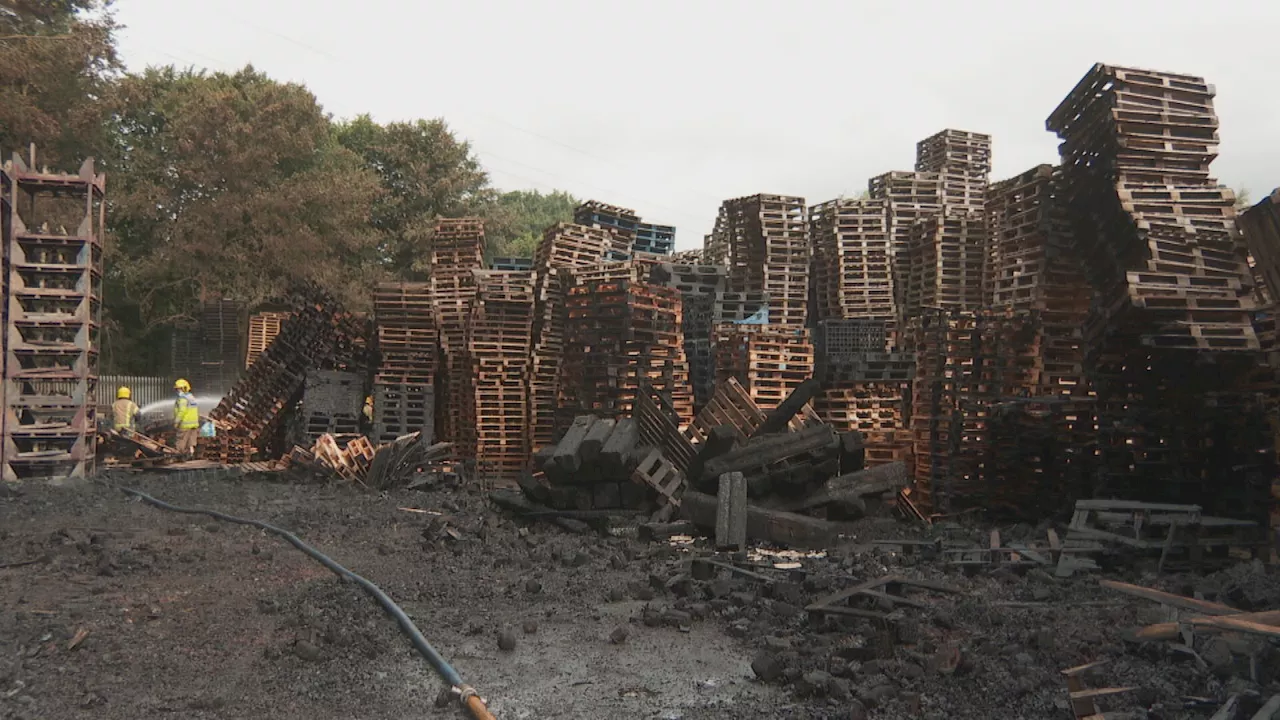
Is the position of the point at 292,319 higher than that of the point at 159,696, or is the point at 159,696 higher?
the point at 292,319

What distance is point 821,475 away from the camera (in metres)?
10.6

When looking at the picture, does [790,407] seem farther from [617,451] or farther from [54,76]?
[54,76]

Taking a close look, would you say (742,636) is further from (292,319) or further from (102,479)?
(292,319)

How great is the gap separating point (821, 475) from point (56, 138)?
2504cm

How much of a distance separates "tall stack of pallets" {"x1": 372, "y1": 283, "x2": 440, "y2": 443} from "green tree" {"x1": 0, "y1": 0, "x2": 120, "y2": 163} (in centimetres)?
1156

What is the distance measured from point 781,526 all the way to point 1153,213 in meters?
4.97

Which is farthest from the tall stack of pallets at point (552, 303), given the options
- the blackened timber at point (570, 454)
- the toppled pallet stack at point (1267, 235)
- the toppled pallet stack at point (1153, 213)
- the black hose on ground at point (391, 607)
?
the toppled pallet stack at point (1267, 235)

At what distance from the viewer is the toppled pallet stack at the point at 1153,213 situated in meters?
8.82

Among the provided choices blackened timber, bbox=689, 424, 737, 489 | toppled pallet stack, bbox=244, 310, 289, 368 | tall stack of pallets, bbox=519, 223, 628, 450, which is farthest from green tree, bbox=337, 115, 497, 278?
blackened timber, bbox=689, 424, 737, 489

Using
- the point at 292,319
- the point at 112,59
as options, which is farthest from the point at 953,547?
the point at 112,59

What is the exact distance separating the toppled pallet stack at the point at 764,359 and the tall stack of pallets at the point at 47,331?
31.8ft

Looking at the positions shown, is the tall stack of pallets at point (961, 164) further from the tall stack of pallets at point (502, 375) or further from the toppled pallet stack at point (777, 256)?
the tall stack of pallets at point (502, 375)

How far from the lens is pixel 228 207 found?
103 ft

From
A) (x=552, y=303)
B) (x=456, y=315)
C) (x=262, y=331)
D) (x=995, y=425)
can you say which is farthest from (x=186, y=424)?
(x=995, y=425)
